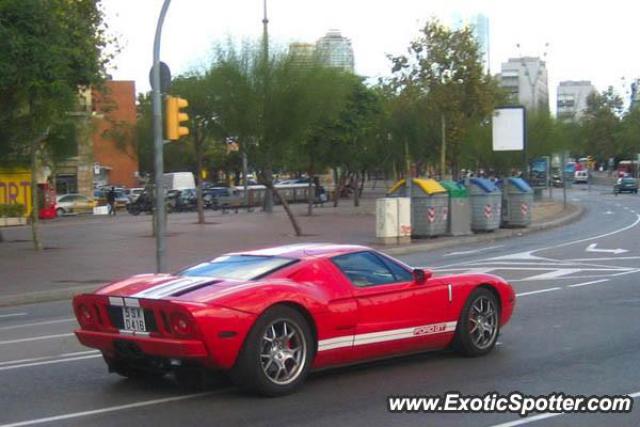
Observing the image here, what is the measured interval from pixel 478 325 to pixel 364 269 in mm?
1527

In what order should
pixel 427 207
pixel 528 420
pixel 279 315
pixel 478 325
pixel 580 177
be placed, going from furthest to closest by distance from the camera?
1. pixel 580 177
2. pixel 427 207
3. pixel 478 325
4. pixel 279 315
5. pixel 528 420

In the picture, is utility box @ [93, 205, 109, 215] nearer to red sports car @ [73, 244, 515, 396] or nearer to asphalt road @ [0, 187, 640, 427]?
asphalt road @ [0, 187, 640, 427]

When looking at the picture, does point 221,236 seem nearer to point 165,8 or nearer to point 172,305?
point 165,8

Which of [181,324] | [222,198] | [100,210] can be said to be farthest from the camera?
[100,210]

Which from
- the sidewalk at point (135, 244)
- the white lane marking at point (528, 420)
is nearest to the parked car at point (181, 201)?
the sidewalk at point (135, 244)

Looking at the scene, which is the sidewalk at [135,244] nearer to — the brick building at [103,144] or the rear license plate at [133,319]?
the brick building at [103,144]

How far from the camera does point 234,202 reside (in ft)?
199

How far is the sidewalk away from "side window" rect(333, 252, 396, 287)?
10.9m

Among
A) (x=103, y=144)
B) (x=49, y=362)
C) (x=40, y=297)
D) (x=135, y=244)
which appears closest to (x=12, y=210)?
(x=135, y=244)

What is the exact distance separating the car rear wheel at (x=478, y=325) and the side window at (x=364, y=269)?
0.99 meters

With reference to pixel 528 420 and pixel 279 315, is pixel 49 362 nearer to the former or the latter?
pixel 279 315

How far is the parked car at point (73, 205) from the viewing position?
58.2 m

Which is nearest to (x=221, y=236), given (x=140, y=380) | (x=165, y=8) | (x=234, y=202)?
(x=165, y=8)

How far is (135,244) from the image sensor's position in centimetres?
3002
